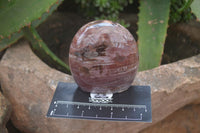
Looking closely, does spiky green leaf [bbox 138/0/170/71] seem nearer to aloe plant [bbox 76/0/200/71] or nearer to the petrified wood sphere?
aloe plant [bbox 76/0/200/71]

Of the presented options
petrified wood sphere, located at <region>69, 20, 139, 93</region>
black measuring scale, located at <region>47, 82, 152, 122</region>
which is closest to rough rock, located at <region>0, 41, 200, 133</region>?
black measuring scale, located at <region>47, 82, 152, 122</region>

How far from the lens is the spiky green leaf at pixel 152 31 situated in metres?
1.33

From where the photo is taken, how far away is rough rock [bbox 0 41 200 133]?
1114mm

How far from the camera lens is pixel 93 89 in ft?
3.39

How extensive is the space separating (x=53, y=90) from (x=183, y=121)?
0.74m

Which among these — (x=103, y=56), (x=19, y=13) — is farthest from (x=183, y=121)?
(x=19, y=13)

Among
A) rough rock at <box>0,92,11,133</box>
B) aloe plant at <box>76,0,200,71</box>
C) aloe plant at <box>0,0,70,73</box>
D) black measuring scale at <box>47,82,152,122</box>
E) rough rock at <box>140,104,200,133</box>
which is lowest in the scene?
rough rock at <box>140,104,200,133</box>

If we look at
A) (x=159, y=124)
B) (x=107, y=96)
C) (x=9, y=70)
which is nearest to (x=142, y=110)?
(x=107, y=96)

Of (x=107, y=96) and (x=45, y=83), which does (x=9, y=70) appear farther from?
(x=107, y=96)

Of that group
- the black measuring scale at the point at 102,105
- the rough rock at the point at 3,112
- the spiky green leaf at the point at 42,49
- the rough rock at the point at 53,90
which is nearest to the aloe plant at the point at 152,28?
the rough rock at the point at 53,90

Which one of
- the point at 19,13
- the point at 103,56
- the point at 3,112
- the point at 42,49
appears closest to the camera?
the point at 103,56

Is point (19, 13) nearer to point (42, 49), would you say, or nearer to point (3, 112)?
point (42, 49)

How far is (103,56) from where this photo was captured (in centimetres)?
93

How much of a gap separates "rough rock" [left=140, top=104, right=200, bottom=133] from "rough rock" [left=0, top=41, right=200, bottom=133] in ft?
0.39
